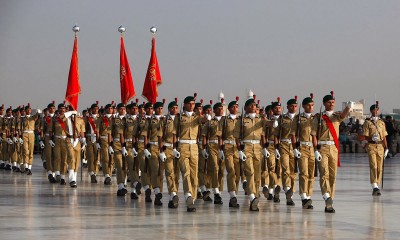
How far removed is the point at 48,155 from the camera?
2438cm

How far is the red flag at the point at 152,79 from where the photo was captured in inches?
1018

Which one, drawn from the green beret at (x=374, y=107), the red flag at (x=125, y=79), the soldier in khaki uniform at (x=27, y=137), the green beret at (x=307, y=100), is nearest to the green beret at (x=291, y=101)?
the green beret at (x=307, y=100)

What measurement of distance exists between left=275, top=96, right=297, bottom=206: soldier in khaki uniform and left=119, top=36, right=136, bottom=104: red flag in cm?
1047

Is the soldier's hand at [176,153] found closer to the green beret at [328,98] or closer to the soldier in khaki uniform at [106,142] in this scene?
the green beret at [328,98]

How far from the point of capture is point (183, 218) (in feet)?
46.4

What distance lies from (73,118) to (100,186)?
1.84 meters

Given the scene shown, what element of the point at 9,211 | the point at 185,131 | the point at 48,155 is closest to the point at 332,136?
the point at 185,131

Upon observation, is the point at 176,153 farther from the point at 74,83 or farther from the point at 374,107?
the point at 74,83

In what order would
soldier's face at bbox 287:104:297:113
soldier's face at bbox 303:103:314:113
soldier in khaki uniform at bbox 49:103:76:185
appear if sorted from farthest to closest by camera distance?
1. soldier in khaki uniform at bbox 49:103:76:185
2. soldier's face at bbox 287:104:297:113
3. soldier's face at bbox 303:103:314:113

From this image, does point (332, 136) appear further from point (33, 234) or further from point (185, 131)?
point (33, 234)

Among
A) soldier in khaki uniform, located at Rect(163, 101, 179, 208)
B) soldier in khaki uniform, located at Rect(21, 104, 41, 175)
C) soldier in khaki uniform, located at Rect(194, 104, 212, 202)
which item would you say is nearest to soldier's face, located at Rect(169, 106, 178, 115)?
soldier in khaki uniform, located at Rect(163, 101, 179, 208)

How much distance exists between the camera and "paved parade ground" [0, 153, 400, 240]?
12211 mm

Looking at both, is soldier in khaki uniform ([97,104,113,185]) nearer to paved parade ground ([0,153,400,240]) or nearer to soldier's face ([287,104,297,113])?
paved parade ground ([0,153,400,240])

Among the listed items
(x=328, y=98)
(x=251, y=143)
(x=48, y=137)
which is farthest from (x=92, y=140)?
(x=328, y=98)
